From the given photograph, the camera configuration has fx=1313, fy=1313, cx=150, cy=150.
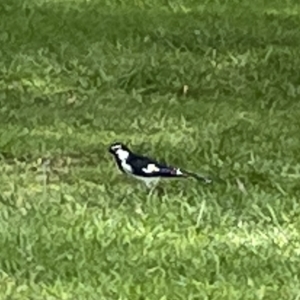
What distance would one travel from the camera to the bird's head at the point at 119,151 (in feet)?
10.3

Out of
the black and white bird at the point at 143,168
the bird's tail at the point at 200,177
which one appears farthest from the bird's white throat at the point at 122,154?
the bird's tail at the point at 200,177

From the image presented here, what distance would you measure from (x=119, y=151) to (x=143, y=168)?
103 mm

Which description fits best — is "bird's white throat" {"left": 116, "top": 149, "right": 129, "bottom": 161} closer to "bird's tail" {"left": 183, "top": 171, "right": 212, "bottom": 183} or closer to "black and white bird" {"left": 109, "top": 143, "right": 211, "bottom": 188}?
"black and white bird" {"left": 109, "top": 143, "right": 211, "bottom": 188}

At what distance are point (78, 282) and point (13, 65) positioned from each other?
1294mm

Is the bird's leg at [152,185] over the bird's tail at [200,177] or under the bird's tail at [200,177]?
over

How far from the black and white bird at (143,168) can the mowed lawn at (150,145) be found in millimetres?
39

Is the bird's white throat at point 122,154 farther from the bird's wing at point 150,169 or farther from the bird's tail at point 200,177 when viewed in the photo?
the bird's tail at point 200,177

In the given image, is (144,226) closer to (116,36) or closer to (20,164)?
(20,164)

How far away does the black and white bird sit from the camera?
10.0 ft

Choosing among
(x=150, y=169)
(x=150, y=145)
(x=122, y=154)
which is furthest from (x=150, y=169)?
(x=150, y=145)

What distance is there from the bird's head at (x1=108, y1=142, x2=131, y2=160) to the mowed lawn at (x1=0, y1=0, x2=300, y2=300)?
0.23 feet

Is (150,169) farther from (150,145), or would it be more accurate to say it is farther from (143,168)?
(150,145)

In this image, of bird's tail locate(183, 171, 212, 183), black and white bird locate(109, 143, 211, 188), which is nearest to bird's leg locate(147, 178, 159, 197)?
black and white bird locate(109, 143, 211, 188)

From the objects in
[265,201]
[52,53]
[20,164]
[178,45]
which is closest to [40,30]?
[52,53]
